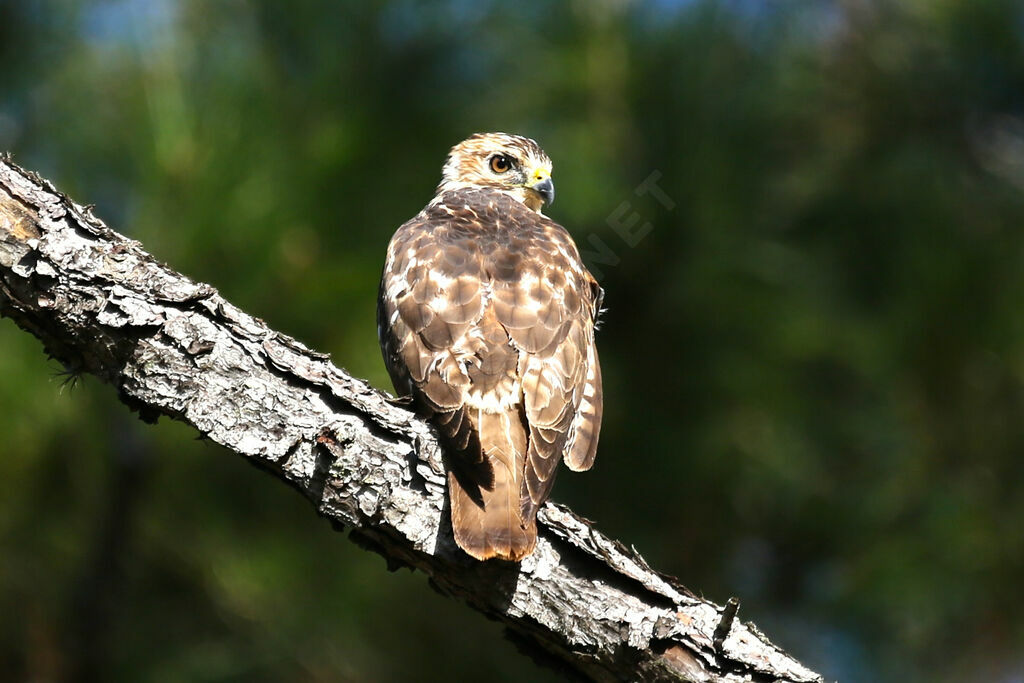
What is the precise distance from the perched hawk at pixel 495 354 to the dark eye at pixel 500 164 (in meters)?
1.19

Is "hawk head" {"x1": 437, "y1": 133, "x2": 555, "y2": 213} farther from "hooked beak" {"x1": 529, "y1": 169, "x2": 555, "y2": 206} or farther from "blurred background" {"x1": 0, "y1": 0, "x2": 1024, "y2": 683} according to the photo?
"blurred background" {"x1": 0, "y1": 0, "x2": 1024, "y2": 683}

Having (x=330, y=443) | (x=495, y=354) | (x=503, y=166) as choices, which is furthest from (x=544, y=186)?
(x=330, y=443)

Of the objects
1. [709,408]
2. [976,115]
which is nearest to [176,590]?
[709,408]

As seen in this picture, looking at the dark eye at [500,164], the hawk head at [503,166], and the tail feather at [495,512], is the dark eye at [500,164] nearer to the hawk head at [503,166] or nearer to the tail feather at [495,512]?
the hawk head at [503,166]

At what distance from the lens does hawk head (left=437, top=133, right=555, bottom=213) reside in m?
6.23

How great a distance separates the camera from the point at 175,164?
17.9ft

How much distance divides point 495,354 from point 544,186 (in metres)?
2.41

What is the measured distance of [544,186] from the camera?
611 centimetres

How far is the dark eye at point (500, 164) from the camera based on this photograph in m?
6.27

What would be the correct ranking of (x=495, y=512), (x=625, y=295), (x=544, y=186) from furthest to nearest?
1. (x=625, y=295)
2. (x=544, y=186)
3. (x=495, y=512)

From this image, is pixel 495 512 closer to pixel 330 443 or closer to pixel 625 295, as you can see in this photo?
pixel 330 443

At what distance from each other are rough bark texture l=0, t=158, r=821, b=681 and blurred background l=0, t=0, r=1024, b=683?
1832 mm

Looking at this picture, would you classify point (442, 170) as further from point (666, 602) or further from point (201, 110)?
point (666, 602)

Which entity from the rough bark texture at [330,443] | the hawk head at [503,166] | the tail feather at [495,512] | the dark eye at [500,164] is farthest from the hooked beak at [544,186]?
the rough bark texture at [330,443]
